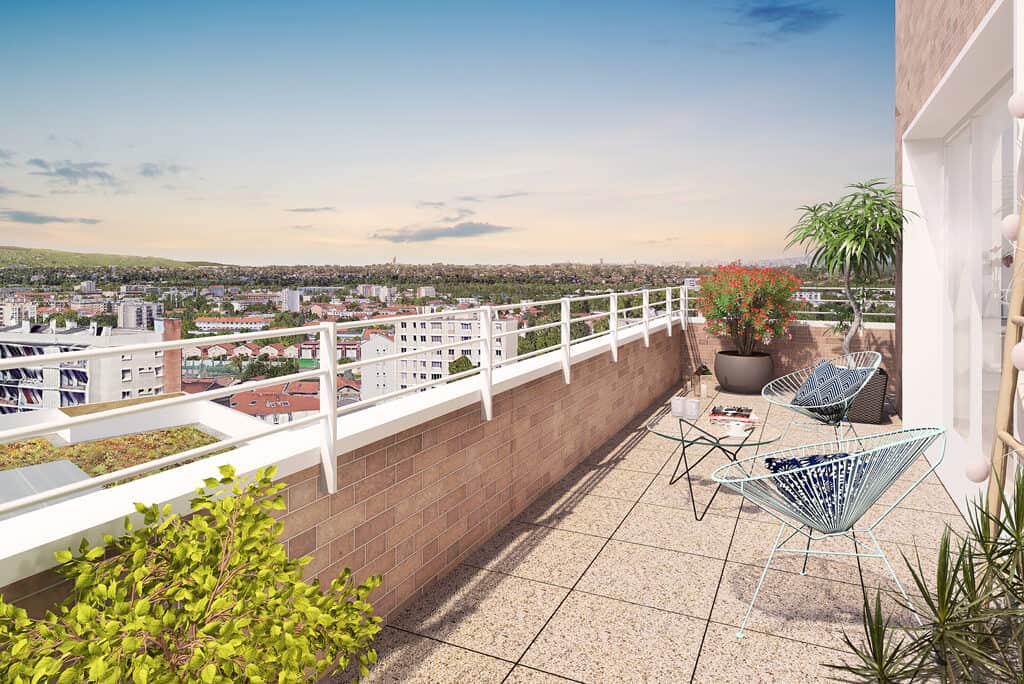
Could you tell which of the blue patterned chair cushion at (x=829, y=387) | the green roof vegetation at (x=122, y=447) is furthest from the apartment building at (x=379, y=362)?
the green roof vegetation at (x=122, y=447)

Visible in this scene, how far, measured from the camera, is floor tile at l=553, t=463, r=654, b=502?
4.63m

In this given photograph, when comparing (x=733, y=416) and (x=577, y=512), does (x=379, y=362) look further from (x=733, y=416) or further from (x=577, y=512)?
(x=733, y=416)

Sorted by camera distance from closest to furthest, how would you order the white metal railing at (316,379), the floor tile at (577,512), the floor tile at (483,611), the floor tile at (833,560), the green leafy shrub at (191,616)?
the green leafy shrub at (191,616)
the white metal railing at (316,379)
the floor tile at (483,611)
the floor tile at (833,560)
the floor tile at (577,512)

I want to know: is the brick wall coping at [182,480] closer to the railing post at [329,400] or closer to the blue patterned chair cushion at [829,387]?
the railing post at [329,400]

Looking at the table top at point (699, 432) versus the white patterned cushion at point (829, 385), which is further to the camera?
the white patterned cushion at point (829, 385)

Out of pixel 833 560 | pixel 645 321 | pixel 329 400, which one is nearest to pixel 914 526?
pixel 833 560

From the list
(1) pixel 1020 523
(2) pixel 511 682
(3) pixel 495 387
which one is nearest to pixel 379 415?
(3) pixel 495 387

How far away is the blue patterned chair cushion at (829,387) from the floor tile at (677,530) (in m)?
2.14

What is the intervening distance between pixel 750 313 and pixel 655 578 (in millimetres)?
6171

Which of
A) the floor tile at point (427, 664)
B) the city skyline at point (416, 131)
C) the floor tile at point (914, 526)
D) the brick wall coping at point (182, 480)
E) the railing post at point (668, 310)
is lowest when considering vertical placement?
the floor tile at point (427, 664)

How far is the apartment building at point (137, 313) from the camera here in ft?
80.9

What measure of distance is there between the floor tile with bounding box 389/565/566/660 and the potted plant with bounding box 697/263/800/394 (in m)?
6.34

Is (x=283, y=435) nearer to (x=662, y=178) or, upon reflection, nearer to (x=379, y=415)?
(x=379, y=415)

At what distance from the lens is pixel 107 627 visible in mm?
1210
